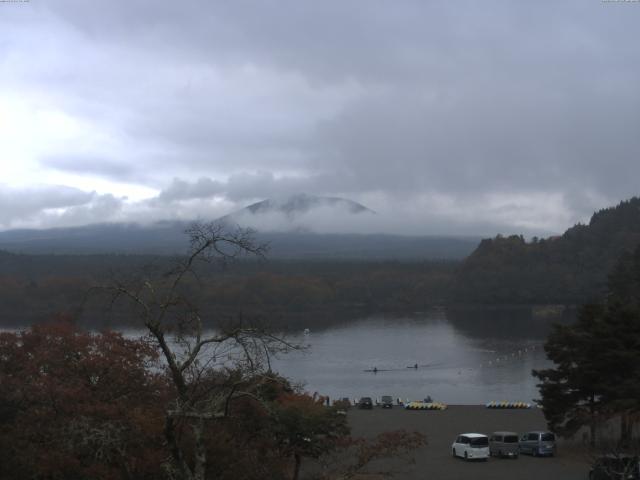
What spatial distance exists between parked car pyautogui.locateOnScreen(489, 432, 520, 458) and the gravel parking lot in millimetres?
111

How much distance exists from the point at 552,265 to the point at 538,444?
39.4 m

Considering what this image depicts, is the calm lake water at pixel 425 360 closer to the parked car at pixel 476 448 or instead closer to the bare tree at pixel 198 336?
the parked car at pixel 476 448

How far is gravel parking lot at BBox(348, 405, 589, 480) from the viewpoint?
26.6 ft

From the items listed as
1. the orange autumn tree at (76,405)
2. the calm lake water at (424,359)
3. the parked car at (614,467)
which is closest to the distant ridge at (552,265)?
the calm lake water at (424,359)

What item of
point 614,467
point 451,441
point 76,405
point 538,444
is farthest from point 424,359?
point 76,405

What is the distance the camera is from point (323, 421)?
Result: 6.19m

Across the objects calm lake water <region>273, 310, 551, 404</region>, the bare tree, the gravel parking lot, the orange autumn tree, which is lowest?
calm lake water <region>273, 310, 551, 404</region>

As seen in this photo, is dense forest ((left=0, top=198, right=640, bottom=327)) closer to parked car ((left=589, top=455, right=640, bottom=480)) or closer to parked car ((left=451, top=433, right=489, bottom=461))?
parked car ((left=451, top=433, right=489, bottom=461))

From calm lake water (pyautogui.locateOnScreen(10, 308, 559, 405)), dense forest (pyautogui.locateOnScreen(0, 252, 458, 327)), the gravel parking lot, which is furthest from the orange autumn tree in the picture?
dense forest (pyautogui.locateOnScreen(0, 252, 458, 327))

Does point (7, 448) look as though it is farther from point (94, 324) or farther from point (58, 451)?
point (94, 324)

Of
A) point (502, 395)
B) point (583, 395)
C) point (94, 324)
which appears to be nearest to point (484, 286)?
point (94, 324)

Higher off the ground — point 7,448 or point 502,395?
point 7,448

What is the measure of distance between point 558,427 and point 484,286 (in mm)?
36345

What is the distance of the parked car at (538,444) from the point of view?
9203 millimetres
